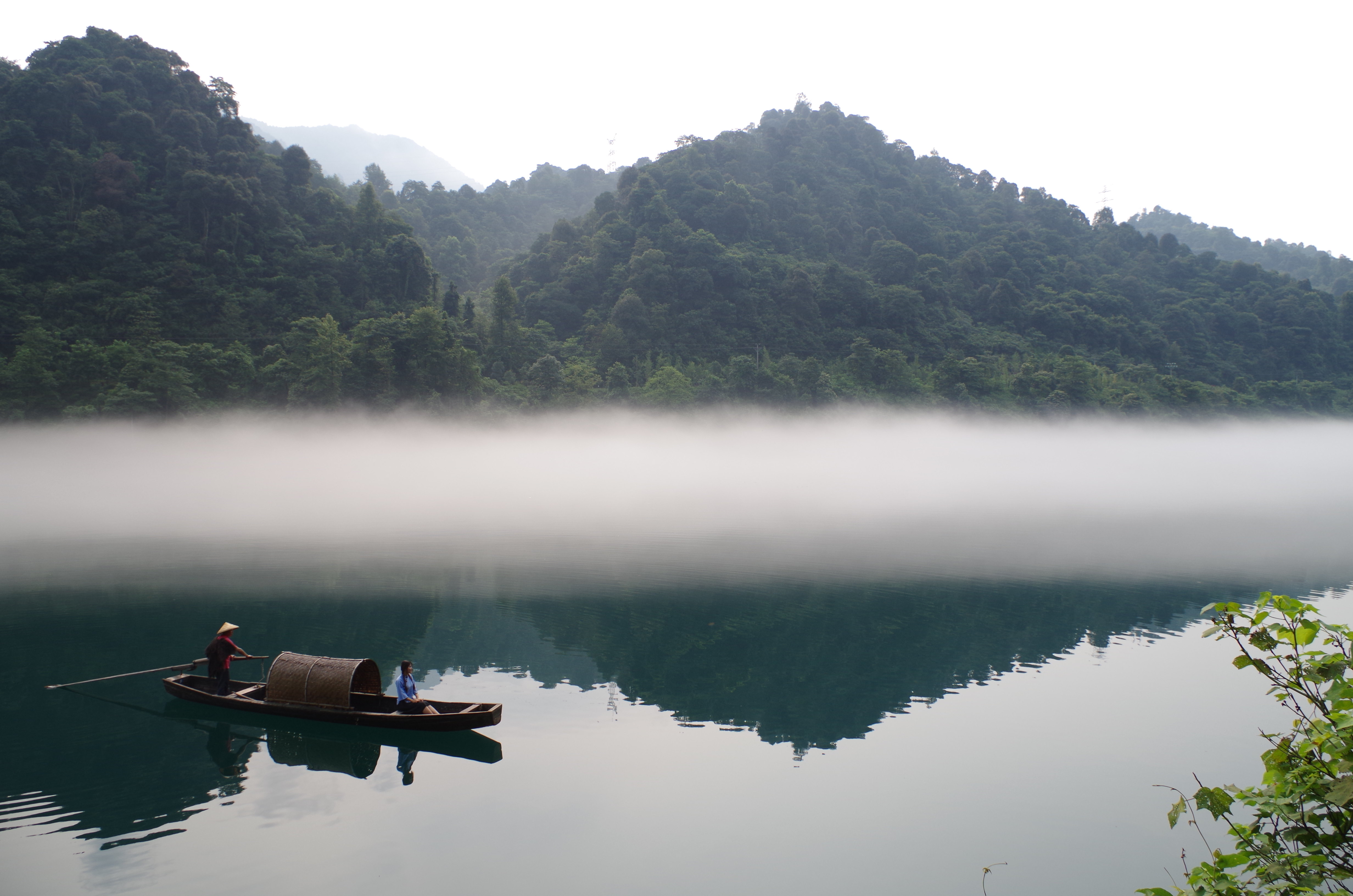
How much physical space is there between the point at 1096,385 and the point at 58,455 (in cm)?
7321

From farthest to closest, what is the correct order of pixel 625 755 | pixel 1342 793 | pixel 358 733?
pixel 358 733, pixel 625 755, pixel 1342 793

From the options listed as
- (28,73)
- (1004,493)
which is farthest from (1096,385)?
(28,73)

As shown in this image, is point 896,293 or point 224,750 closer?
point 224,750

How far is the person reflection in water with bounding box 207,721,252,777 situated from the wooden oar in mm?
1033

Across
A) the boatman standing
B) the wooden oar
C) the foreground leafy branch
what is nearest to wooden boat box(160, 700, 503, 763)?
the boatman standing

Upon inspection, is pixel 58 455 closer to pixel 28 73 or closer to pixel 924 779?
pixel 28 73

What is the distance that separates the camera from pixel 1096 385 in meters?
68.3

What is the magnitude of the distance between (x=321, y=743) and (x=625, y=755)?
4.41 metres

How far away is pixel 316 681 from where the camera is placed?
11.5 meters

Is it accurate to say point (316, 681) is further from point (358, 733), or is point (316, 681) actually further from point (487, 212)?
point (487, 212)

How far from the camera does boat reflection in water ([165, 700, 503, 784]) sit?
10.9 m

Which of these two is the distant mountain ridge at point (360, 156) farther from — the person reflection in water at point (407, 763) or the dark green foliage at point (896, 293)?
the person reflection in water at point (407, 763)

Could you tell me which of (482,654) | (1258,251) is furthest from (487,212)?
(1258,251)

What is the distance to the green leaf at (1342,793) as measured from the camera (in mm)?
2877
